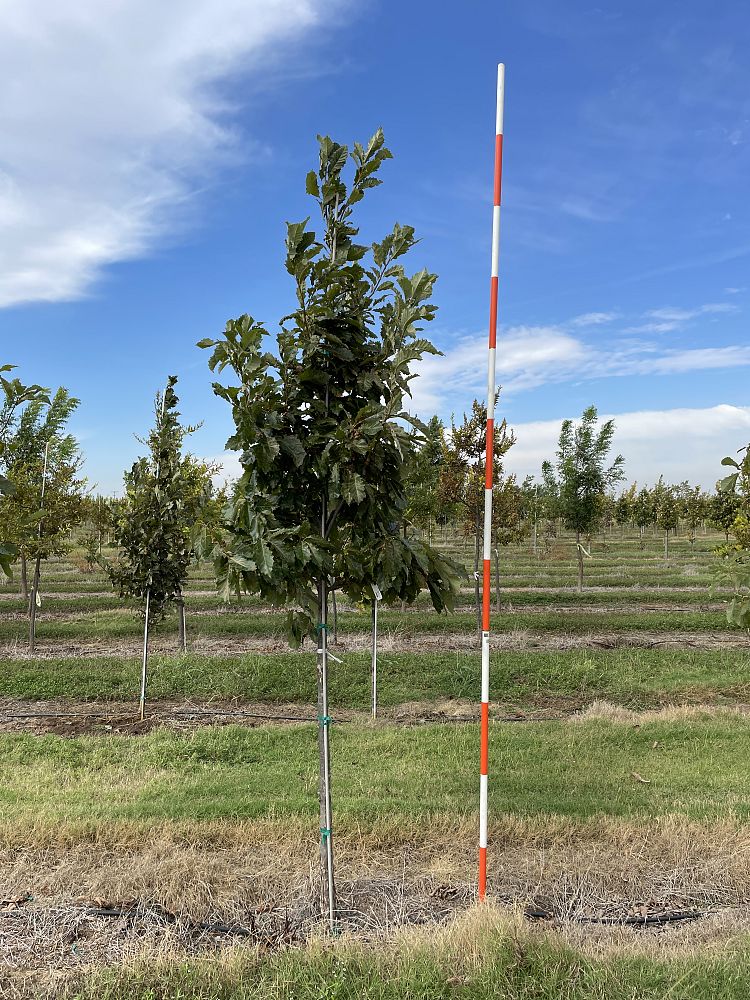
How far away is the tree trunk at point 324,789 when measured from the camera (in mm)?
4496

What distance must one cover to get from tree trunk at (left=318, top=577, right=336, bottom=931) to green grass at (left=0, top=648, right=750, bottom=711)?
25.2ft

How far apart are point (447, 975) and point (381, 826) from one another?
7.79 feet

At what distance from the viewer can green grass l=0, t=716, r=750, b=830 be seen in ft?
21.8

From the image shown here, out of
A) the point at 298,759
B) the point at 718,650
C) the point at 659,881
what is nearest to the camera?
the point at 659,881

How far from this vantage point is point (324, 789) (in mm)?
4578

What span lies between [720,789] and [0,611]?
800 inches

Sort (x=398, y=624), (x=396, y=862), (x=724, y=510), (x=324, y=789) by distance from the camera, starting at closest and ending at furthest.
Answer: (x=324, y=789) → (x=396, y=862) → (x=398, y=624) → (x=724, y=510)

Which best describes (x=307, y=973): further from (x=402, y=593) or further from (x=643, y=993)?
(x=402, y=593)

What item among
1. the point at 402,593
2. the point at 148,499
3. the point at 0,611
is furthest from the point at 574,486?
the point at 402,593

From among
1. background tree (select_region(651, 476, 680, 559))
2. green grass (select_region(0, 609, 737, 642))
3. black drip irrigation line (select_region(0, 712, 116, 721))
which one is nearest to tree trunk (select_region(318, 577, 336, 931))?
black drip irrigation line (select_region(0, 712, 116, 721))

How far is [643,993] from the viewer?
3.65 m

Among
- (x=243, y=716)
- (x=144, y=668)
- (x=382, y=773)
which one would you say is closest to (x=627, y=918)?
(x=382, y=773)

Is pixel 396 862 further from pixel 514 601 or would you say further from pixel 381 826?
pixel 514 601

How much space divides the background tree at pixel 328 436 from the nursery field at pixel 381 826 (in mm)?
806
